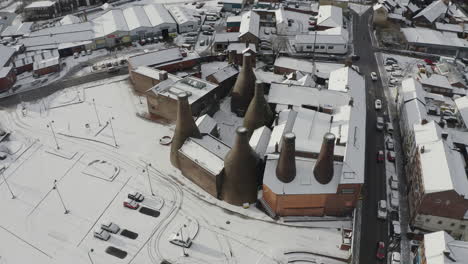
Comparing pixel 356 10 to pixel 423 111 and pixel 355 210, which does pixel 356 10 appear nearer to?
pixel 423 111

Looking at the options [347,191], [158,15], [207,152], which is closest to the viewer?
[347,191]

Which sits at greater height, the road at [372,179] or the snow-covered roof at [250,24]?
the snow-covered roof at [250,24]

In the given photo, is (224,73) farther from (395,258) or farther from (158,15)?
(395,258)

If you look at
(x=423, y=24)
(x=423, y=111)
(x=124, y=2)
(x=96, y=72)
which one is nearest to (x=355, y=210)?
(x=423, y=111)

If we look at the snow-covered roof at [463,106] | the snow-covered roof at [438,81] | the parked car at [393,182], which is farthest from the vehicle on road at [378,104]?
the parked car at [393,182]

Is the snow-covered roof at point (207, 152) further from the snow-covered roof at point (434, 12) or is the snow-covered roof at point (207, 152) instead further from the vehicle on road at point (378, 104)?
the snow-covered roof at point (434, 12)

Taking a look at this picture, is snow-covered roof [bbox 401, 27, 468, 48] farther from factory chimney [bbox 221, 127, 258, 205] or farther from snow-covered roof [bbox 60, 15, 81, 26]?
snow-covered roof [bbox 60, 15, 81, 26]

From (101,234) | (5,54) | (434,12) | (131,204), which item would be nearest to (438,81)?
(434,12)
